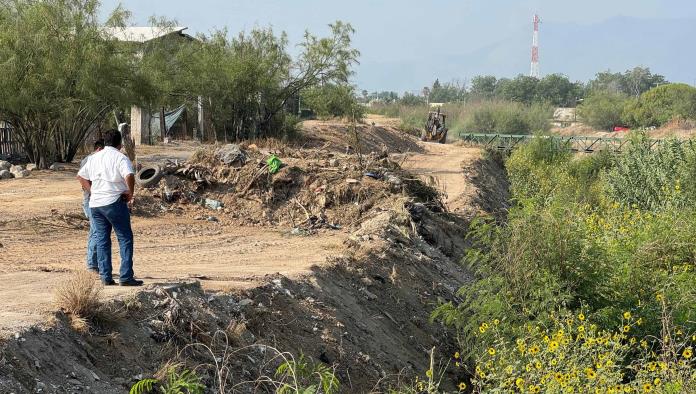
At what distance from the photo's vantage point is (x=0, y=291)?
7.70m

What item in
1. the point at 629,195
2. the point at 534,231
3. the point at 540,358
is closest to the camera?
the point at 540,358

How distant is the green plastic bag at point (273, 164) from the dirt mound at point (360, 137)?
1904cm

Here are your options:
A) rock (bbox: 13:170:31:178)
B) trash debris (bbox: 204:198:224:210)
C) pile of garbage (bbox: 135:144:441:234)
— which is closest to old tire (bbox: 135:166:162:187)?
pile of garbage (bbox: 135:144:441:234)

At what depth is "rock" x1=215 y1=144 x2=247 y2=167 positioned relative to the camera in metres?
17.2

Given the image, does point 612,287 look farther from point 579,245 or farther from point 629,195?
point 629,195

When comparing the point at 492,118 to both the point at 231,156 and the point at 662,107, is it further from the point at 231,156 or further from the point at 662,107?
the point at 231,156

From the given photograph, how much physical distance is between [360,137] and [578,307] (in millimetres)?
33175

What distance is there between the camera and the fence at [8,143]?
2405cm

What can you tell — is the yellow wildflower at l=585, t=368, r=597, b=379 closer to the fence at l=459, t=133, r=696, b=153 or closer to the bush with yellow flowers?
the bush with yellow flowers

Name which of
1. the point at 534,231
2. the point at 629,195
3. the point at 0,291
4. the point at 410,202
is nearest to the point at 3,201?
the point at 410,202

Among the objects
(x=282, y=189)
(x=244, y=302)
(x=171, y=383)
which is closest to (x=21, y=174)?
(x=282, y=189)

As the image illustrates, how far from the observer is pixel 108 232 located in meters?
7.91

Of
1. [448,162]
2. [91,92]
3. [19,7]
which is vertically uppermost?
[19,7]

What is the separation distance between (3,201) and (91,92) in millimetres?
5824
